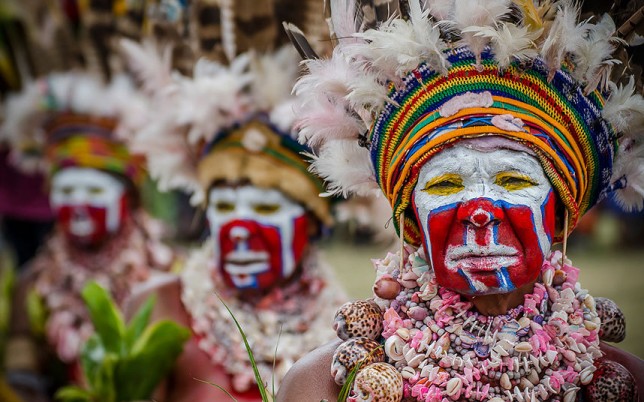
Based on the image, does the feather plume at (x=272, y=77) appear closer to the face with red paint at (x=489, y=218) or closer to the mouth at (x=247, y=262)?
the mouth at (x=247, y=262)

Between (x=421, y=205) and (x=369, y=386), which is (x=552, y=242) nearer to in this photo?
(x=421, y=205)

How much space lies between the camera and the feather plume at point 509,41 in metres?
2.54

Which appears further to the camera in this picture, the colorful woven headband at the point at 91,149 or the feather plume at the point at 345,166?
the colorful woven headband at the point at 91,149

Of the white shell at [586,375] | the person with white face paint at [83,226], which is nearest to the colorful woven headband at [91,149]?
the person with white face paint at [83,226]

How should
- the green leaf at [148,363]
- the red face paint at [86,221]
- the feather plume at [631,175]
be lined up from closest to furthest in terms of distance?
the feather plume at [631,175]
the green leaf at [148,363]
the red face paint at [86,221]

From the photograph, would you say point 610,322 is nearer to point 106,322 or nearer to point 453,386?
point 453,386

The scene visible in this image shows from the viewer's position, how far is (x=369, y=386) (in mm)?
2514

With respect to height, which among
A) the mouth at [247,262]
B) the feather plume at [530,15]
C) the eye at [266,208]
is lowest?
the mouth at [247,262]

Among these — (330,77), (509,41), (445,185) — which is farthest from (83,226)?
(509,41)

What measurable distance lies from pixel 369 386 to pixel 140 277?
367cm

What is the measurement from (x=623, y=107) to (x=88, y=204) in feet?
13.1

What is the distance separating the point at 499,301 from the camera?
2.69 m

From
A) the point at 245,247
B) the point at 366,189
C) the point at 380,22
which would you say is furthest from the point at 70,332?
the point at 380,22

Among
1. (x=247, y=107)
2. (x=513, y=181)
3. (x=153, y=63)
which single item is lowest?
(x=513, y=181)
